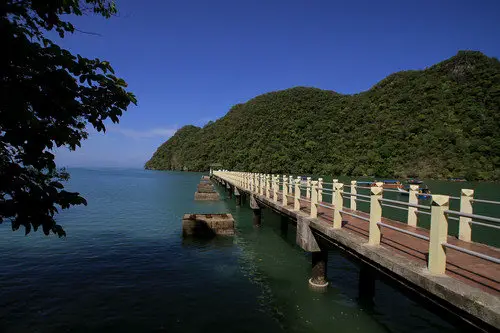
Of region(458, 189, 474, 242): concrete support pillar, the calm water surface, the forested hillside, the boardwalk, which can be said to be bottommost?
the calm water surface

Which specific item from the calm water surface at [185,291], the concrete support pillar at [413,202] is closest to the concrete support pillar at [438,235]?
the calm water surface at [185,291]

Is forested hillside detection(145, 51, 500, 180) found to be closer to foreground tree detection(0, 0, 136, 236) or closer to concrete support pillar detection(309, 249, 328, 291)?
concrete support pillar detection(309, 249, 328, 291)

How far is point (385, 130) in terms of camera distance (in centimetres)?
10144

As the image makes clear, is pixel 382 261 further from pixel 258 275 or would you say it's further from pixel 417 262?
pixel 258 275

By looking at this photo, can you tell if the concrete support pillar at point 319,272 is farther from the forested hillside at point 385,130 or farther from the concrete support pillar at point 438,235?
the forested hillside at point 385,130

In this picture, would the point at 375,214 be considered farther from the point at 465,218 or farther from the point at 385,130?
the point at 385,130

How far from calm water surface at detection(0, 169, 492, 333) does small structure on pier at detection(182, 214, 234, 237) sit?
0.64 meters

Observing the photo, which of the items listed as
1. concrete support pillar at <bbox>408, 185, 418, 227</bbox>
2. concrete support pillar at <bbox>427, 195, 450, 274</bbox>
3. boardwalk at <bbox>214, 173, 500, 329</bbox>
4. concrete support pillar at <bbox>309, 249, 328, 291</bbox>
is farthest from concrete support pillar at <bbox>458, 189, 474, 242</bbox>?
concrete support pillar at <bbox>309, 249, 328, 291</bbox>

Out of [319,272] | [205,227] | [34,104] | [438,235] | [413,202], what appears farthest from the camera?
[205,227]

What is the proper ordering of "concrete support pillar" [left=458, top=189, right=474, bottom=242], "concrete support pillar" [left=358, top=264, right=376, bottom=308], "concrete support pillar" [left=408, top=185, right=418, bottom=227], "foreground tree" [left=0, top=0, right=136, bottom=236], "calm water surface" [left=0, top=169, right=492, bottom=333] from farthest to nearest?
1. "concrete support pillar" [left=358, top=264, right=376, bottom=308]
2. "concrete support pillar" [left=408, top=185, right=418, bottom=227]
3. "calm water surface" [left=0, top=169, right=492, bottom=333]
4. "concrete support pillar" [left=458, top=189, right=474, bottom=242]
5. "foreground tree" [left=0, top=0, right=136, bottom=236]

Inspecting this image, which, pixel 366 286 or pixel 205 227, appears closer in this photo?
pixel 366 286

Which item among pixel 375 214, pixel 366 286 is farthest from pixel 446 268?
pixel 366 286

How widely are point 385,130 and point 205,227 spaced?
97.1 m

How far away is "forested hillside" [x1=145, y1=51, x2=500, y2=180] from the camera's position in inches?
3201
